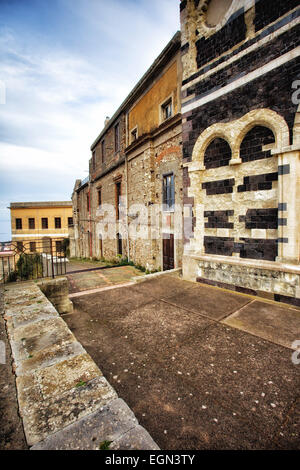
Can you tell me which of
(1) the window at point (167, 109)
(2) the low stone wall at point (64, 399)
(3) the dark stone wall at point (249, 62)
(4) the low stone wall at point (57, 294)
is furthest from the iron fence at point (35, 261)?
(1) the window at point (167, 109)

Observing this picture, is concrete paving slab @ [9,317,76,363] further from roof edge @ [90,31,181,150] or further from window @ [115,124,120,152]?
window @ [115,124,120,152]

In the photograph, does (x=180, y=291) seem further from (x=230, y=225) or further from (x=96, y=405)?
(x=96, y=405)

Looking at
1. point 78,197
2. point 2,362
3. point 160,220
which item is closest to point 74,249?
point 78,197

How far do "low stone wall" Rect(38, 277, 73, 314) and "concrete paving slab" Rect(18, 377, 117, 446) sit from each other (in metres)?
2.68

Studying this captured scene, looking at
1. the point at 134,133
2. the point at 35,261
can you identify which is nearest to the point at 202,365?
the point at 35,261

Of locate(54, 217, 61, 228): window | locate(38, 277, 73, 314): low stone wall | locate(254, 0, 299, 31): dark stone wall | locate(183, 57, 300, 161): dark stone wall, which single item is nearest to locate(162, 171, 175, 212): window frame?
locate(183, 57, 300, 161): dark stone wall

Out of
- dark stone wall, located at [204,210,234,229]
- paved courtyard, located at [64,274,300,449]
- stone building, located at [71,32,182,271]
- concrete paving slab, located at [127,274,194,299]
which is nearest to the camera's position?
paved courtyard, located at [64,274,300,449]

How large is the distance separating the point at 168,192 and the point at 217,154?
3.63 metres

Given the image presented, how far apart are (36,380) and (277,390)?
239cm

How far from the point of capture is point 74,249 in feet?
87.1

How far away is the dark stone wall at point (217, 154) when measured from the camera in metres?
5.36

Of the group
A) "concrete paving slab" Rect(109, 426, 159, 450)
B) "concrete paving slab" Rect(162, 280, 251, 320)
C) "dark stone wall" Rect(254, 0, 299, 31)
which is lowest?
"concrete paving slab" Rect(162, 280, 251, 320)

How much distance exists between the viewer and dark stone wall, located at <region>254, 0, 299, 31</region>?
413 centimetres

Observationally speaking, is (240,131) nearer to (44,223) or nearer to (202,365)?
(202,365)
